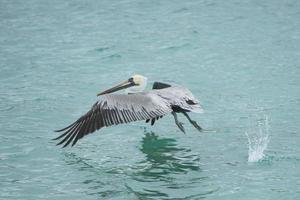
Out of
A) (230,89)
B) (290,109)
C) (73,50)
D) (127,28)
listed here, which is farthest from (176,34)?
(290,109)

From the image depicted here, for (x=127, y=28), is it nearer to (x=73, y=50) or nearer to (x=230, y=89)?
(x=73, y=50)

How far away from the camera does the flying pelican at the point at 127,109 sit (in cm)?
786

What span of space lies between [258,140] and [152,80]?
323 cm

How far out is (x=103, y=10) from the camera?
15008mm

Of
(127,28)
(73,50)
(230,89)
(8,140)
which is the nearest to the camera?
(8,140)

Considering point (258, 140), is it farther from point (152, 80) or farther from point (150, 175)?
point (152, 80)

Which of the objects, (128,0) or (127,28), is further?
(128,0)

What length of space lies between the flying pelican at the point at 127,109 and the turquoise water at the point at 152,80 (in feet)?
1.41

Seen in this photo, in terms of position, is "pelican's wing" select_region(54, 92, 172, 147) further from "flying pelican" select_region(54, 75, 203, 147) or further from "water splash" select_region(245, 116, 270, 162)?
"water splash" select_region(245, 116, 270, 162)

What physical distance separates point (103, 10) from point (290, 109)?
21.2 feet

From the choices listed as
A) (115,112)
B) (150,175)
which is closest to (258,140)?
(150,175)

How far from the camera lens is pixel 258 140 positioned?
848 cm

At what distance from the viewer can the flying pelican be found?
786 centimetres

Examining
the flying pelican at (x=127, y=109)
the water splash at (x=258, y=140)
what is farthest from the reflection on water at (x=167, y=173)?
the water splash at (x=258, y=140)
